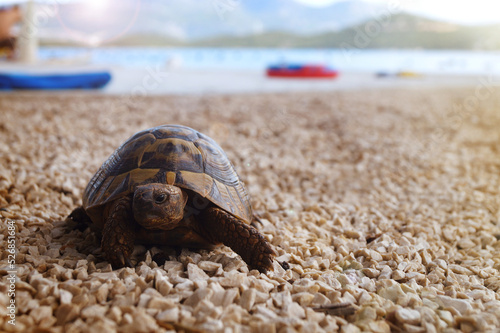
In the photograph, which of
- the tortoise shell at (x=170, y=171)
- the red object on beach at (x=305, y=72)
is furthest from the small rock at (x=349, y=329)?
the red object on beach at (x=305, y=72)

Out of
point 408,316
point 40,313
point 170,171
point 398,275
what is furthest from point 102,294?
point 398,275

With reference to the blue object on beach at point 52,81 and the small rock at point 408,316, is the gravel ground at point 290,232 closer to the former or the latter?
the small rock at point 408,316

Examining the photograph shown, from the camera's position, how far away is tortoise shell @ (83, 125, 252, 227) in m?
2.51

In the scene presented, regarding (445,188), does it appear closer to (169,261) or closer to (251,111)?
(169,261)

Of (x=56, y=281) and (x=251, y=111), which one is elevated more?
(x=251, y=111)

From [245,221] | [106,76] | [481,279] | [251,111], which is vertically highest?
[106,76]

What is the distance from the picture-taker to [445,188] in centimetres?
486

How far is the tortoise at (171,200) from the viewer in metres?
2.39

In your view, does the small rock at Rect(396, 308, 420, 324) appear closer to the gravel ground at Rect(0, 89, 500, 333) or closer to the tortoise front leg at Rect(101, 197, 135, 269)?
the gravel ground at Rect(0, 89, 500, 333)

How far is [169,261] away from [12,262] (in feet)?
2.89

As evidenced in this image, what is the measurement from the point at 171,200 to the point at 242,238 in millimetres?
535

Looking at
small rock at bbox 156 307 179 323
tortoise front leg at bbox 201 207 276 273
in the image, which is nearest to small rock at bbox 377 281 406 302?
tortoise front leg at bbox 201 207 276 273

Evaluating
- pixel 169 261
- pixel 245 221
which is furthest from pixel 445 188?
pixel 169 261

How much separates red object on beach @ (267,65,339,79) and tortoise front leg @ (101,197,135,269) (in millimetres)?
16574
